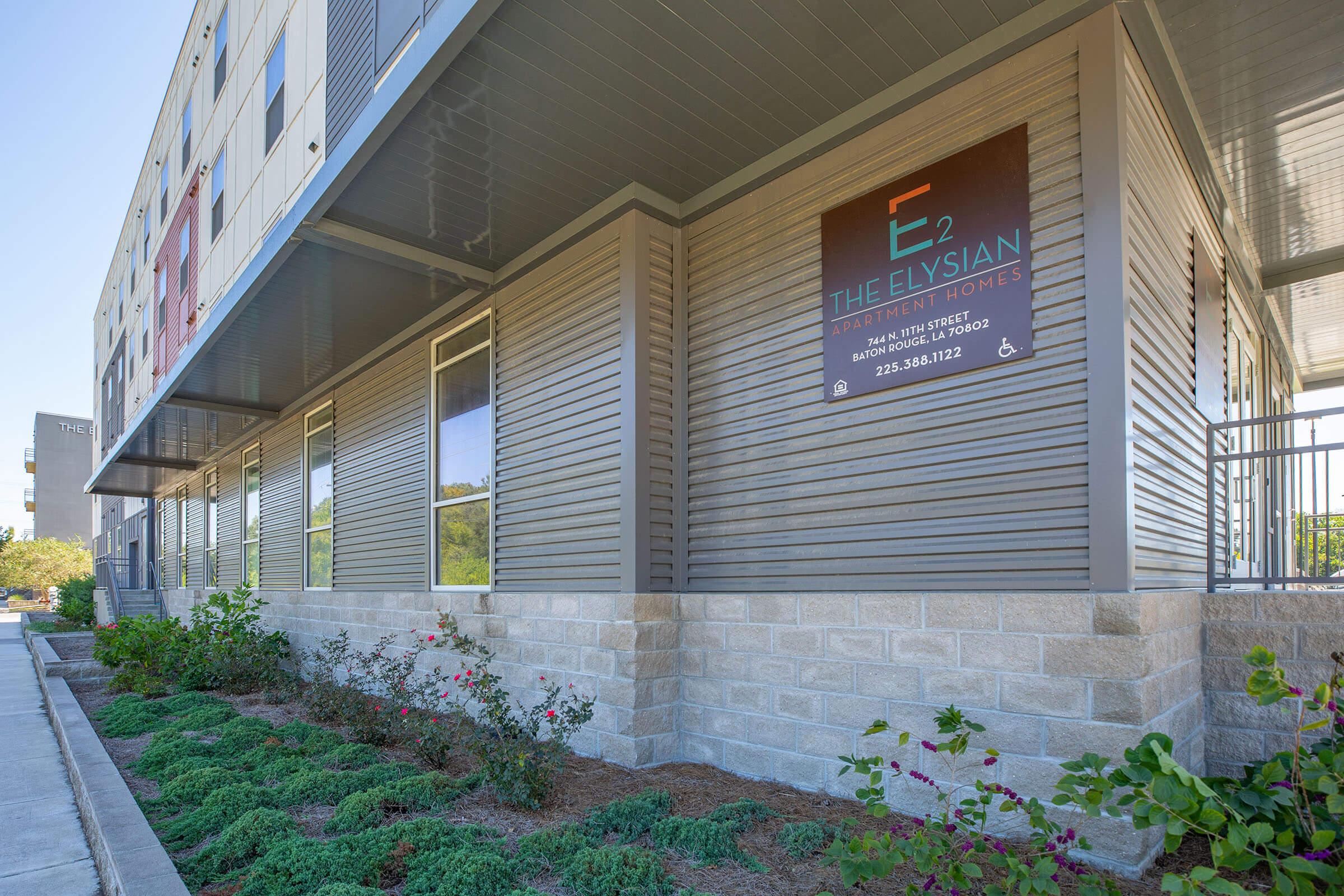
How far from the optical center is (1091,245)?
322 cm

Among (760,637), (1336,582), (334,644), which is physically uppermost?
(1336,582)

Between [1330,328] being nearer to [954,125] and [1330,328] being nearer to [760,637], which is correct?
[954,125]

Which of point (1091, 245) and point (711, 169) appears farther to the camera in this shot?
point (711, 169)

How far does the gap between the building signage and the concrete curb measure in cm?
369

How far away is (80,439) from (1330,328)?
185 ft

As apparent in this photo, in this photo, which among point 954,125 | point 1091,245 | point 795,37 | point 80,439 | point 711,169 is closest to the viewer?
point 1091,245

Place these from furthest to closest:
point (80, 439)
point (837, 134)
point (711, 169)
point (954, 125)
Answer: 1. point (80, 439)
2. point (711, 169)
3. point (837, 134)
4. point (954, 125)

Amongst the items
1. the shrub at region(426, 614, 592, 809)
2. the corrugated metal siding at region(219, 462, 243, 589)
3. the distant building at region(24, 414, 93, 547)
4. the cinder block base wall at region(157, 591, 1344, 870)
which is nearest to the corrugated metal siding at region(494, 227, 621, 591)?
the cinder block base wall at region(157, 591, 1344, 870)

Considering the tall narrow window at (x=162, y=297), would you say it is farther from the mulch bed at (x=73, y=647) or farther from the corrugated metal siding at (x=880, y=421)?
the corrugated metal siding at (x=880, y=421)

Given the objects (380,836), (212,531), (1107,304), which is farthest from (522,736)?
(212,531)

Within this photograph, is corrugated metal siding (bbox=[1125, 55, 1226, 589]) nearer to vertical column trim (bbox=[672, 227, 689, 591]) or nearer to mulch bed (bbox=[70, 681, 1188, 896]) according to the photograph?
mulch bed (bbox=[70, 681, 1188, 896])

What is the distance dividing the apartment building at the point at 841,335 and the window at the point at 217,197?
4751mm

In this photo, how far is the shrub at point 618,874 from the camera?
2.80 m

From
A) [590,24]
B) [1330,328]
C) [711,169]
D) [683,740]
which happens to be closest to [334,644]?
[683,740]
